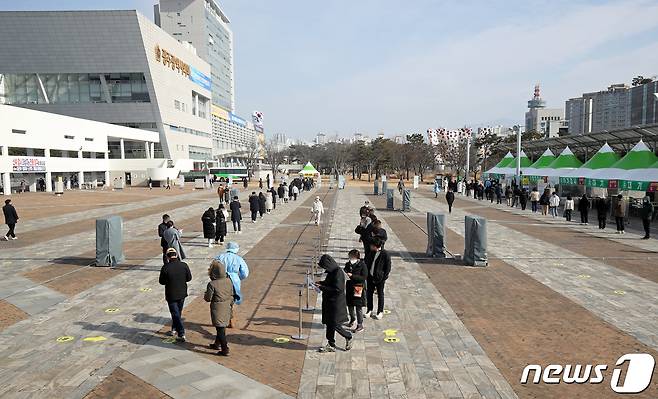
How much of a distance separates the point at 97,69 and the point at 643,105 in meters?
107

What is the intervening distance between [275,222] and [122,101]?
5342 centimetres

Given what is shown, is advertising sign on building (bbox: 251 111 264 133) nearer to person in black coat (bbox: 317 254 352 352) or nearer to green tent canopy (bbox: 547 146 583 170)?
green tent canopy (bbox: 547 146 583 170)

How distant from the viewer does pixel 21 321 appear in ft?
27.9

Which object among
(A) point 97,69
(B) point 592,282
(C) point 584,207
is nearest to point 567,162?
(C) point 584,207

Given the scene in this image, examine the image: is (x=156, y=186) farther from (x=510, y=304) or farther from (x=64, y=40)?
(x=510, y=304)

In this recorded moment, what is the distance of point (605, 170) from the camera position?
2809 centimetres

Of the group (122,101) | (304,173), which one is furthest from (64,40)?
(304,173)

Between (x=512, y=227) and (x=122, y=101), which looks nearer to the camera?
(x=512, y=227)

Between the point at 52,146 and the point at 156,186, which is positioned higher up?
the point at 52,146

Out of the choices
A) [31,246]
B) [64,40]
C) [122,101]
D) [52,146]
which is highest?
[64,40]

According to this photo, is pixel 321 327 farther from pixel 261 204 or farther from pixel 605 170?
pixel 605 170

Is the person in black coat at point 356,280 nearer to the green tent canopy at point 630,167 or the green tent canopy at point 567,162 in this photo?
the green tent canopy at point 630,167

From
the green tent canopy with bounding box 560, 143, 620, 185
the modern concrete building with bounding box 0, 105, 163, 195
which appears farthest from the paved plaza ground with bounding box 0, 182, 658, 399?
the modern concrete building with bounding box 0, 105, 163, 195

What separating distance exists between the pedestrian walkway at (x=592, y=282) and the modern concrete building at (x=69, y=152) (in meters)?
40.7
